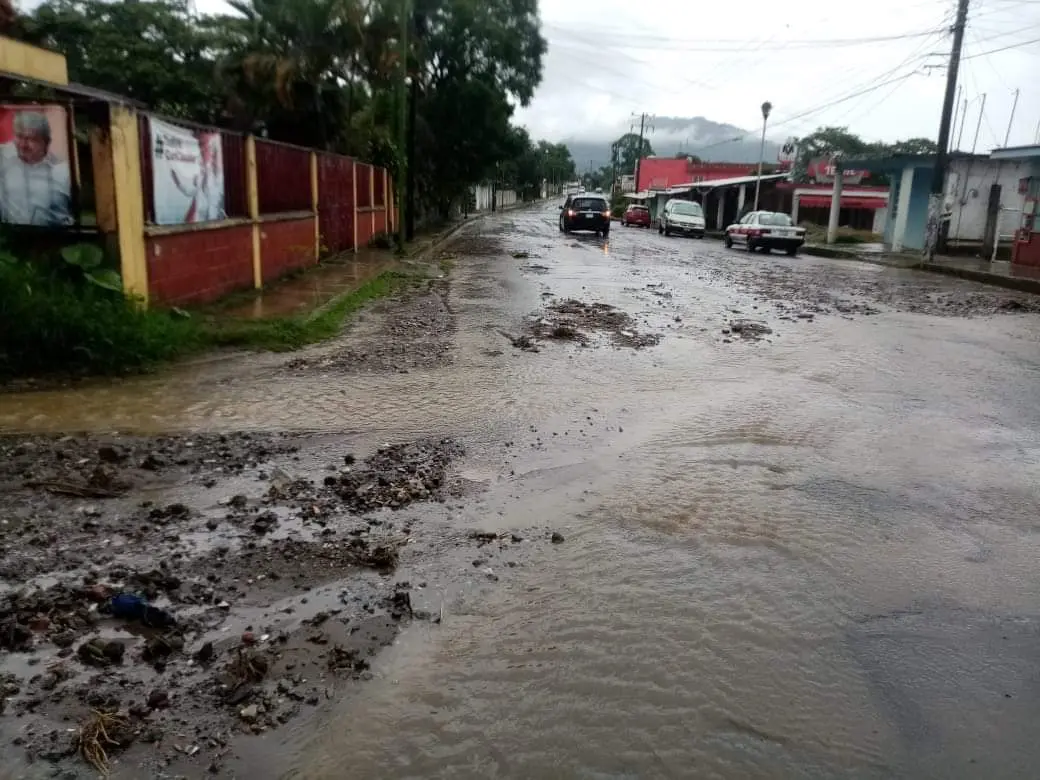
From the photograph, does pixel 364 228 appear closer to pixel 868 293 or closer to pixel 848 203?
pixel 868 293

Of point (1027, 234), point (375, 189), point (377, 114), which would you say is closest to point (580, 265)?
point (375, 189)

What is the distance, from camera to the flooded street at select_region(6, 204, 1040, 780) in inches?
111

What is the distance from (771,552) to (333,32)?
76.0 ft

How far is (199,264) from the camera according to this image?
33.2 feet

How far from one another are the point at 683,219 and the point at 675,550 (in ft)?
114

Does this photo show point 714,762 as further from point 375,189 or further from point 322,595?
point 375,189

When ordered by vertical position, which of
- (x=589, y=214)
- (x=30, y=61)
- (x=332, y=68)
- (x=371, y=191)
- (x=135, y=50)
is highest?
(x=135, y=50)

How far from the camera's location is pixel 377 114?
84.3 feet

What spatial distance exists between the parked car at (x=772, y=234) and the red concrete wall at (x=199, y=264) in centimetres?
1979

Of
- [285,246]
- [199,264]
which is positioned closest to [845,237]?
[285,246]

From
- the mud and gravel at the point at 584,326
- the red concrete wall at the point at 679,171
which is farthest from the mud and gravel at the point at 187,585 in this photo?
the red concrete wall at the point at 679,171

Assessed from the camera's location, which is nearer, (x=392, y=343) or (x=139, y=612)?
(x=139, y=612)

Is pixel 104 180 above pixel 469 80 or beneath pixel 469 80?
beneath

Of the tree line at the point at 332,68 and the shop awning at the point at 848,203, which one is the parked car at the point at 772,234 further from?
the shop awning at the point at 848,203
